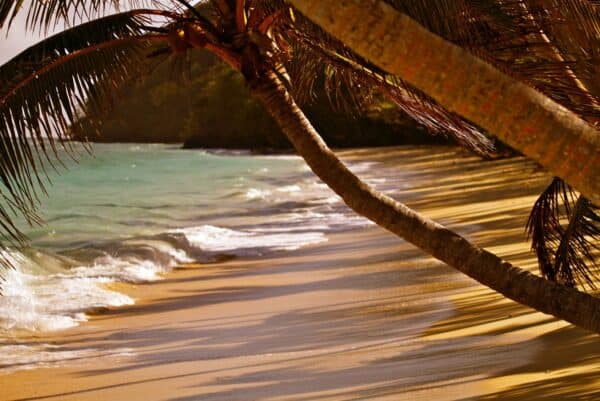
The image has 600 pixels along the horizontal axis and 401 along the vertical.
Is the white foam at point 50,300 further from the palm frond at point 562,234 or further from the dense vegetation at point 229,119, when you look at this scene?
the dense vegetation at point 229,119

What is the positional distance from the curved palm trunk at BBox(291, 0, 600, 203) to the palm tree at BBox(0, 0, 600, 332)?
1.47 metres

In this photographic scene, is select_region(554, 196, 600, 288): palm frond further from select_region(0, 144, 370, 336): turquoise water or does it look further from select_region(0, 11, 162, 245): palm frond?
select_region(0, 144, 370, 336): turquoise water

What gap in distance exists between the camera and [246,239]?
16.3 m

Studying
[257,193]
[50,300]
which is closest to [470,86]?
[50,300]

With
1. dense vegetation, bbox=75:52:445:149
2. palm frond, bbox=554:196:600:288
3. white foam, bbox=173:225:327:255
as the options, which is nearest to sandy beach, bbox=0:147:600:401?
palm frond, bbox=554:196:600:288

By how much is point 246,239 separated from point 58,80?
11.2 m

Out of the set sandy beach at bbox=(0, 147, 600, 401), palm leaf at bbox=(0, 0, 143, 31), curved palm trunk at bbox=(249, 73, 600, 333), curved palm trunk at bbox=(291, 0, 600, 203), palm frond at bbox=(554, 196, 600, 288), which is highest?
palm leaf at bbox=(0, 0, 143, 31)

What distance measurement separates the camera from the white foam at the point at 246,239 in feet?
49.0

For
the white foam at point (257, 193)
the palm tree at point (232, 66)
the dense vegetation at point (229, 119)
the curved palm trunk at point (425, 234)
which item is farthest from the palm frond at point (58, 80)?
the dense vegetation at point (229, 119)

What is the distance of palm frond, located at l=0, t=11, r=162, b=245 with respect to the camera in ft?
16.3

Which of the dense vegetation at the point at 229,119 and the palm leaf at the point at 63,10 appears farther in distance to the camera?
the dense vegetation at the point at 229,119

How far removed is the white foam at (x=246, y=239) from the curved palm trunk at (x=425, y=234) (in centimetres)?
950

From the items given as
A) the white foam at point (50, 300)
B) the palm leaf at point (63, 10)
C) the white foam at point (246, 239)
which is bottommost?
the white foam at point (246, 239)

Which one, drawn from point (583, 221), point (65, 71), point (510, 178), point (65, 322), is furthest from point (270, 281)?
point (510, 178)
